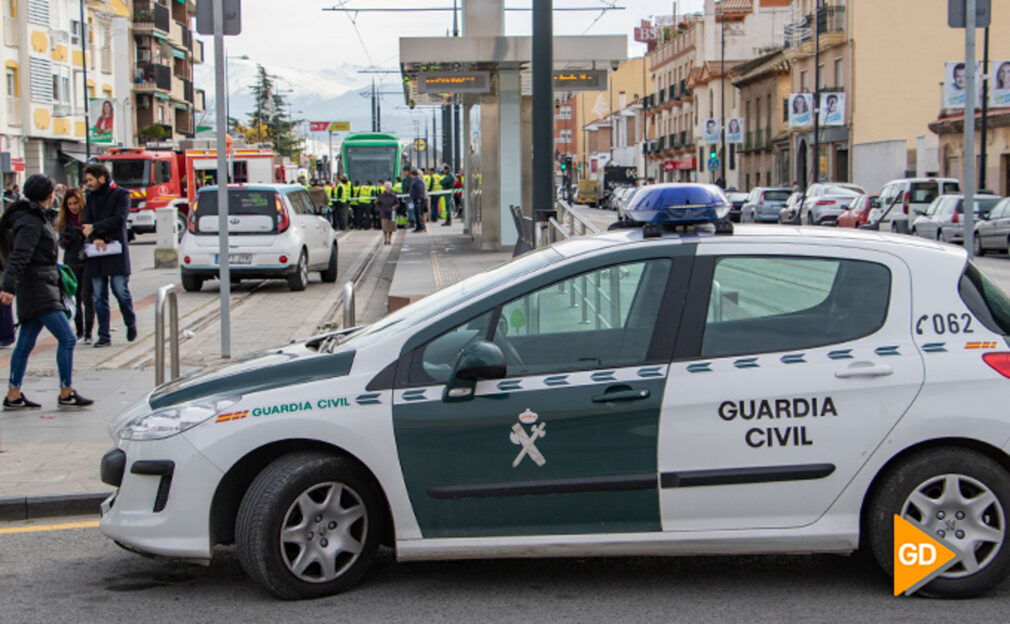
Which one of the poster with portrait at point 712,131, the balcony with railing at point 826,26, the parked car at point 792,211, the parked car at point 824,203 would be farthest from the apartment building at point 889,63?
the poster with portrait at point 712,131

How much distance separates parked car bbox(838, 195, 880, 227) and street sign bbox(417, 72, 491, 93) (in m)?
14.5

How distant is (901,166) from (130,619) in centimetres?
5027

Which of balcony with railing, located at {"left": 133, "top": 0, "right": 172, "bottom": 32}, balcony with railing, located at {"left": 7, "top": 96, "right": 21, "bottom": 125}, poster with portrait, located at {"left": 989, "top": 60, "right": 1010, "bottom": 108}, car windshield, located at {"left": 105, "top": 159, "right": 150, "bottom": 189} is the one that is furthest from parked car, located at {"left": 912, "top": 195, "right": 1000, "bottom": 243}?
balcony with railing, located at {"left": 133, "top": 0, "right": 172, "bottom": 32}

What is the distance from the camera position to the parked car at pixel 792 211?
4141 cm

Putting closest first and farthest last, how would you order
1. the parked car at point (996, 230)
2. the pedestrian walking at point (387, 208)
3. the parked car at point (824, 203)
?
the parked car at point (996, 230) < the pedestrian walking at point (387, 208) < the parked car at point (824, 203)

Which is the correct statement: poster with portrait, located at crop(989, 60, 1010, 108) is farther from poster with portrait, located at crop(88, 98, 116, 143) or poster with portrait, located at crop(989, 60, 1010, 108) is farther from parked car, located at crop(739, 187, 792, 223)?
poster with portrait, located at crop(88, 98, 116, 143)

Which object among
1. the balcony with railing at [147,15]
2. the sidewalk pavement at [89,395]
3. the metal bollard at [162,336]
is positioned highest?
the balcony with railing at [147,15]

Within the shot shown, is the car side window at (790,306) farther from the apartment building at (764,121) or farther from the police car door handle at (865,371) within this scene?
the apartment building at (764,121)

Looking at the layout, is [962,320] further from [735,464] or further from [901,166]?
[901,166]

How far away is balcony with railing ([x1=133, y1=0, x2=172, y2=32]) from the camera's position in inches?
2852

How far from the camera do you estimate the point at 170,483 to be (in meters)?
4.96

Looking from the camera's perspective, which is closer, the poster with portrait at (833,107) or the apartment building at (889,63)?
the apartment building at (889,63)

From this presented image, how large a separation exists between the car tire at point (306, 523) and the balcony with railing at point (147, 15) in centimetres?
7278

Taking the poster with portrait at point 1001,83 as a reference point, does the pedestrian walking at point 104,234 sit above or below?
below
